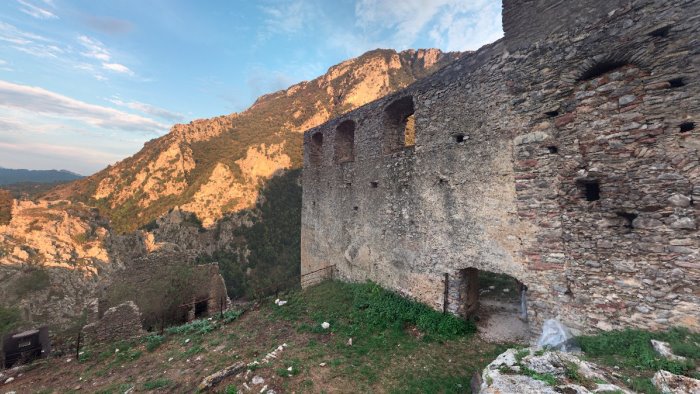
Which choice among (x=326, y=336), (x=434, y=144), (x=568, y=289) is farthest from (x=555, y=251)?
(x=326, y=336)

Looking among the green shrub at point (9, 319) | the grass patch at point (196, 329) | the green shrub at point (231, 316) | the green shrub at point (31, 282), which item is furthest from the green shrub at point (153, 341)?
the green shrub at point (31, 282)

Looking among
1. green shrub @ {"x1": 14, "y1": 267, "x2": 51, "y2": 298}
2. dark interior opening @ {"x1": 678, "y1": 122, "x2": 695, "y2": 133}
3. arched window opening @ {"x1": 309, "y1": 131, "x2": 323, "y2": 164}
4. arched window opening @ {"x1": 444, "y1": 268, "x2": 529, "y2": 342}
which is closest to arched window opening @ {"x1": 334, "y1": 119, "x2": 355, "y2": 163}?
arched window opening @ {"x1": 309, "y1": 131, "x2": 323, "y2": 164}

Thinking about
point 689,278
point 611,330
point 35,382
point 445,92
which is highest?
point 445,92

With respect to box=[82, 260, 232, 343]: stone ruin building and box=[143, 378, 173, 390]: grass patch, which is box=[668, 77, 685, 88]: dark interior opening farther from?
box=[82, 260, 232, 343]: stone ruin building

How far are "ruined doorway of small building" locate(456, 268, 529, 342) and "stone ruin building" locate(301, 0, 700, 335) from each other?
10 centimetres

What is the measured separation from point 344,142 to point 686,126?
34.7 ft

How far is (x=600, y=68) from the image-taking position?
18.2 ft

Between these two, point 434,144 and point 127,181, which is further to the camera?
point 127,181

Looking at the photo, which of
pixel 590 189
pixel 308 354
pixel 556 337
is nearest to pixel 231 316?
pixel 308 354

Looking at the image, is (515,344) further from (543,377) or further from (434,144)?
(434,144)

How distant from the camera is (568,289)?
19.1ft

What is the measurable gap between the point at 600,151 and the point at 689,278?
245 centimetres

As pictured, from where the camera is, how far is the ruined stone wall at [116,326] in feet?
33.2

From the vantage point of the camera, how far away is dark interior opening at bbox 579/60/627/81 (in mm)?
5325
